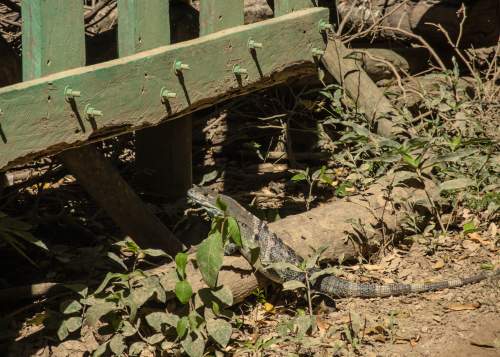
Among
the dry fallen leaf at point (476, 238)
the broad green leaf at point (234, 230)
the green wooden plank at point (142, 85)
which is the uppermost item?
the green wooden plank at point (142, 85)

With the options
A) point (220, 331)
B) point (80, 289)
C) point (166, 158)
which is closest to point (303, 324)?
point (220, 331)

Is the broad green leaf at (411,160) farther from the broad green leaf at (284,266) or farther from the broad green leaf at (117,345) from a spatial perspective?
the broad green leaf at (117,345)

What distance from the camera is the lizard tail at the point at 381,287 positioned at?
539cm

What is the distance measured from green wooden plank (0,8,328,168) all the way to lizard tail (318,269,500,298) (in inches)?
54.3

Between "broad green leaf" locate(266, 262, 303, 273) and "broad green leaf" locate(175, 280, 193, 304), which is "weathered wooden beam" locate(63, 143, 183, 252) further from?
"broad green leaf" locate(175, 280, 193, 304)

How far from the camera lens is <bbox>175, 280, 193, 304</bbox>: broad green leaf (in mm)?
4609

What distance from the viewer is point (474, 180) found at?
6453mm

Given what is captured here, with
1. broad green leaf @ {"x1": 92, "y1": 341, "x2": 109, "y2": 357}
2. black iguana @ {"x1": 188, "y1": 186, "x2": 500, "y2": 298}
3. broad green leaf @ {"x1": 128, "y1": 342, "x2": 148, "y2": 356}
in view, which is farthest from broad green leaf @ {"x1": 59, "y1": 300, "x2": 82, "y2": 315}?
black iguana @ {"x1": 188, "y1": 186, "x2": 500, "y2": 298}

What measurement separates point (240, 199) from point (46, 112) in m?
3.44

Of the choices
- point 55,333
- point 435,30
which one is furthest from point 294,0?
point 435,30

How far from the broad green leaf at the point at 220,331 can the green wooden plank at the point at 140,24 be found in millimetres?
1565

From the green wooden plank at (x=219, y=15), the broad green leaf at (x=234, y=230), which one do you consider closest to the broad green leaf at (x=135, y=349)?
the broad green leaf at (x=234, y=230)

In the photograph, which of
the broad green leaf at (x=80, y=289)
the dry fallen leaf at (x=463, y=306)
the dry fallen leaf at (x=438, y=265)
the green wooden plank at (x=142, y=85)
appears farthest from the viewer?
the dry fallen leaf at (x=438, y=265)

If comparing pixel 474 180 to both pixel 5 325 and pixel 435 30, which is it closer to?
pixel 435 30
